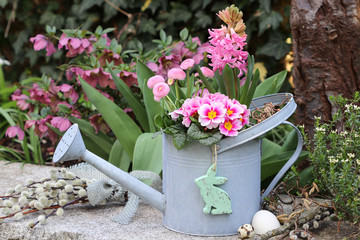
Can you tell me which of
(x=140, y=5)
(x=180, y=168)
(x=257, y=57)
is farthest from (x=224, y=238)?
(x=140, y=5)

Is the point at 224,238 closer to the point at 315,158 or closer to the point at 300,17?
the point at 315,158

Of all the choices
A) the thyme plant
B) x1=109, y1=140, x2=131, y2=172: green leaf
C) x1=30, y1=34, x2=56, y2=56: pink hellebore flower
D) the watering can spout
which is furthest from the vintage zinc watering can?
x1=30, y1=34, x2=56, y2=56: pink hellebore flower

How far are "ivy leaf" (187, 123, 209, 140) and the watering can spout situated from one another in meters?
0.24

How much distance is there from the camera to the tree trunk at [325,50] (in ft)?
5.59

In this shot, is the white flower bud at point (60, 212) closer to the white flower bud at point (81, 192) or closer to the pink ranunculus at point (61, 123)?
the white flower bud at point (81, 192)

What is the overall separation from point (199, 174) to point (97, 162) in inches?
11.7

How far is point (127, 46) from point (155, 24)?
0.76 ft

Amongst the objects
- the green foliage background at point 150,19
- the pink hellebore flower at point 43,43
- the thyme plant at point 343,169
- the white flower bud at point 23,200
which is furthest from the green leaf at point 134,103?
the green foliage background at point 150,19

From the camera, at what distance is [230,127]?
128 cm

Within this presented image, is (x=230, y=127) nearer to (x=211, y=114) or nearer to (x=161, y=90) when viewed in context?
(x=211, y=114)

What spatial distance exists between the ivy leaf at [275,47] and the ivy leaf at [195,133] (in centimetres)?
158

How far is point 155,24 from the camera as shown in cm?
297

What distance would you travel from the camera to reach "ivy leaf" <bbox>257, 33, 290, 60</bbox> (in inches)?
108

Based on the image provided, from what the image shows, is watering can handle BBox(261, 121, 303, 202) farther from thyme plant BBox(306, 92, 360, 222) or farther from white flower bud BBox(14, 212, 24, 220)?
white flower bud BBox(14, 212, 24, 220)
